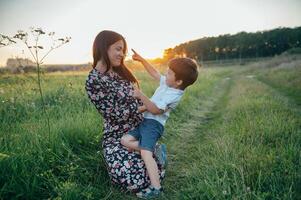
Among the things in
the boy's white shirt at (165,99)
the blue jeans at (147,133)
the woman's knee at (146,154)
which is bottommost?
the woman's knee at (146,154)

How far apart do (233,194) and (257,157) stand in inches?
34.7

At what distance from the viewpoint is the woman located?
3.93 metres

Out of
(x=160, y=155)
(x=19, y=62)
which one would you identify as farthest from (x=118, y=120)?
(x=19, y=62)

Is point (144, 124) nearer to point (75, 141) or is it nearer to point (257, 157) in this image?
point (75, 141)

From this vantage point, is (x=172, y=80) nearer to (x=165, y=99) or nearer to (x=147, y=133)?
(x=165, y=99)

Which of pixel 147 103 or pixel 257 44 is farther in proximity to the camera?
pixel 257 44

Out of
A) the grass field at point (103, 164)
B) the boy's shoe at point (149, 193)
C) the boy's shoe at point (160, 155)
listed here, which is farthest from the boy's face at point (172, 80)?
the boy's shoe at point (149, 193)

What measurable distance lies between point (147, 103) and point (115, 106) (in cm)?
47

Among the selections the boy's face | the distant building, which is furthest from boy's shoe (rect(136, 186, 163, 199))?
the distant building

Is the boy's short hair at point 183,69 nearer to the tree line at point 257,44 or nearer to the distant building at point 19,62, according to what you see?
the distant building at point 19,62

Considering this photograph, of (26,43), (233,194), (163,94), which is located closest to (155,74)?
(163,94)

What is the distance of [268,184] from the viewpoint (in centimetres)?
305

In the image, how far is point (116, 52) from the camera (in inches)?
157

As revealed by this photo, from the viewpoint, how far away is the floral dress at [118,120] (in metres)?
3.95
